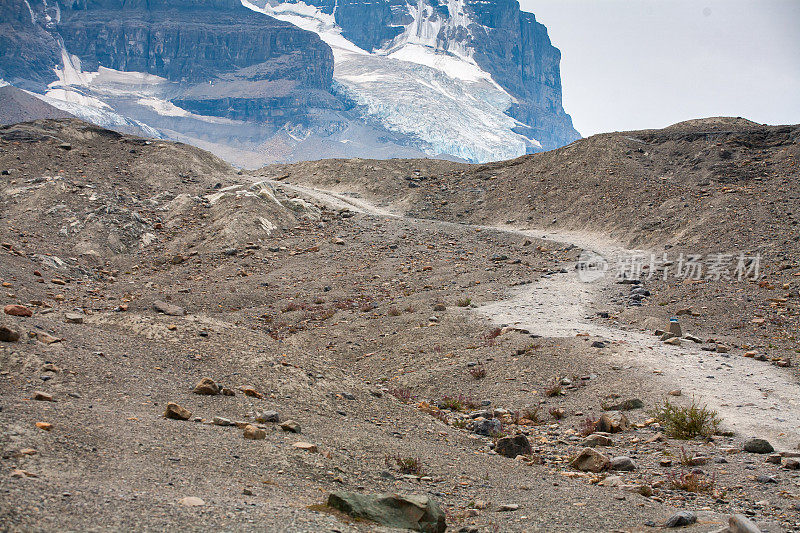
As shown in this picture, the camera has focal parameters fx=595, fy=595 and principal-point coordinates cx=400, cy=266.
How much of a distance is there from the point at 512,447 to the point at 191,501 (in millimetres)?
5595

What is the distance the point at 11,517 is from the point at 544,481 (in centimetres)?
641

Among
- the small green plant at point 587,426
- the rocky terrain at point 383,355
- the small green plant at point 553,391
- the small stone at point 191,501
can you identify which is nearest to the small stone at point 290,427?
the rocky terrain at point 383,355

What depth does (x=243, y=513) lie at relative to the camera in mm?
5820

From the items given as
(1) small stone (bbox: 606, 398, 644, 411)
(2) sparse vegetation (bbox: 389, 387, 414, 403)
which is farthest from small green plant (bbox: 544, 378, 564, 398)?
(2) sparse vegetation (bbox: 389, 387, 414, 403)

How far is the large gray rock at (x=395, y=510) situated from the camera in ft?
20.1

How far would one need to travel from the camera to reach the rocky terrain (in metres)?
6.76

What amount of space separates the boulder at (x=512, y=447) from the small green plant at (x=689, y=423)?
2.58m

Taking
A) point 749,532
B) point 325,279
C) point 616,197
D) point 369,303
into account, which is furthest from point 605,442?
point 616,197

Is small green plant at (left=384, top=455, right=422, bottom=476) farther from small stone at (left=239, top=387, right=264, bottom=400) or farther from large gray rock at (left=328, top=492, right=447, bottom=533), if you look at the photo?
small stone at (left=239, top=387, right=264, bottom=400)

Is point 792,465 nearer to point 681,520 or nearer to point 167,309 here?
point 681,520

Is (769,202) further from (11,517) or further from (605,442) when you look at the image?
(11,517)

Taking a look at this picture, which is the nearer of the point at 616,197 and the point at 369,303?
the point at 369,303

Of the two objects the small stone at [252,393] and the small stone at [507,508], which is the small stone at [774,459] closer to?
the small stone at [507,508]

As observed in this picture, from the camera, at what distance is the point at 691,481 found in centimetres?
796
